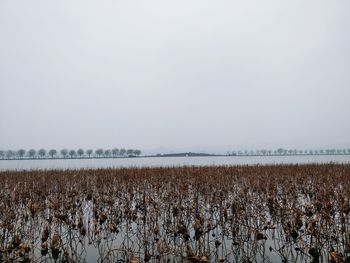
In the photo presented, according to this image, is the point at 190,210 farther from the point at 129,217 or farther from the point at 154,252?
the point at 154,252

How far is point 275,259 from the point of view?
5062mm

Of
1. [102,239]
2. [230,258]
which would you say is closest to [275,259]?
[230,258]

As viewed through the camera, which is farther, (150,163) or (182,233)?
(150,163)

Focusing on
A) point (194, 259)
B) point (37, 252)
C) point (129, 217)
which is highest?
point (194, 259)

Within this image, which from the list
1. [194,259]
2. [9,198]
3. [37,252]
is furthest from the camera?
[9,198]

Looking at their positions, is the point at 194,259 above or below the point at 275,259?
above

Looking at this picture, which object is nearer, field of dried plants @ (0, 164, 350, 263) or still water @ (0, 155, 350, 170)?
field of dried plants @ (0, 164, 350, 263)

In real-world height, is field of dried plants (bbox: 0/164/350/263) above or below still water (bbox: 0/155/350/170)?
above

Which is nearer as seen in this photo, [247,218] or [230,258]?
[230,258]

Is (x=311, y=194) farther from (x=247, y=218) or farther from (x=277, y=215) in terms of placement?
(x=247, y=218)

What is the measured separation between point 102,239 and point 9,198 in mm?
5604

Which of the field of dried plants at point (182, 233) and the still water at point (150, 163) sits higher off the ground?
the field of dried plants at point (182, 233)

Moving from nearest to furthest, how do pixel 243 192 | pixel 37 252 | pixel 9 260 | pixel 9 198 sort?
pixel 9 260 → pixel 37 252 → pixel 243 192 → pixel 9 198

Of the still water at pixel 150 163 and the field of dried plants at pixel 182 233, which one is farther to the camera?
the still water at pixel 150 163
